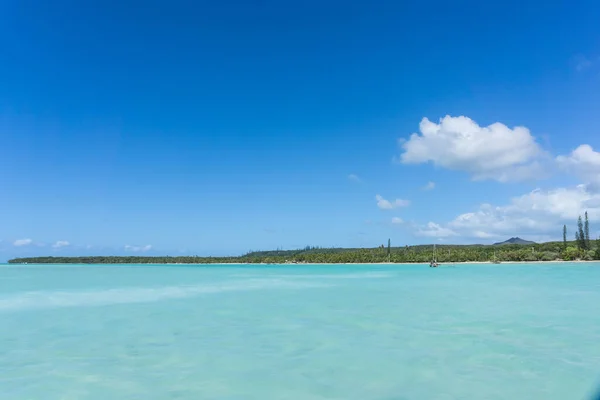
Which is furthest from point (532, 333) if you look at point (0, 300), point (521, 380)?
point (0, 300)

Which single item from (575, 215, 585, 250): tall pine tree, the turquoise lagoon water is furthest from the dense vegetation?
the turquoise lagoon water

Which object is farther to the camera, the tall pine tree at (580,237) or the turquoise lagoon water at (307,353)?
the tall pine tree at (580,237)

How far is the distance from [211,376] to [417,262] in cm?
9097

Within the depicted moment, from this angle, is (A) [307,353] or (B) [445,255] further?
(B) [445,255]

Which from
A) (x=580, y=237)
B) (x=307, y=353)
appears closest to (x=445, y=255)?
(x=580, y=237)

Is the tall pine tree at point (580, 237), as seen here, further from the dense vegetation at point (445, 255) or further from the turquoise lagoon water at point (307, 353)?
the turquoise lagoon water at point (307, 353)

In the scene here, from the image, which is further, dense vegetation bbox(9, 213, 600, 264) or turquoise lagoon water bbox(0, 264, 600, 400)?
dense vegetation bbox(9, 213, 600, 264)

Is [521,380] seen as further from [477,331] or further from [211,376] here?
[211,376]

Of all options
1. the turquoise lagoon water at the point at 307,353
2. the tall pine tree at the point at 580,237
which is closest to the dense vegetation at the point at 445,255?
the tall pine tree at the point at 580,237

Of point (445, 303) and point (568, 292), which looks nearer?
point (445, 303)

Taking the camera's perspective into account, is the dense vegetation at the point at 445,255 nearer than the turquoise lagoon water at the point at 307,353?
No

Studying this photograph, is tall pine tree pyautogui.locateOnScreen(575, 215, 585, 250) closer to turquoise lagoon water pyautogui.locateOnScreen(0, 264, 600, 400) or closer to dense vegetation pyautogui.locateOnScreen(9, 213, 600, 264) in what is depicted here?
dense vegetation pyautogui.locateOnScreen(9, 213, 600, 264)

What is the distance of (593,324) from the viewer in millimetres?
12555

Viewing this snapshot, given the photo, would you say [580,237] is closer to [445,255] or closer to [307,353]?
[445,255]
